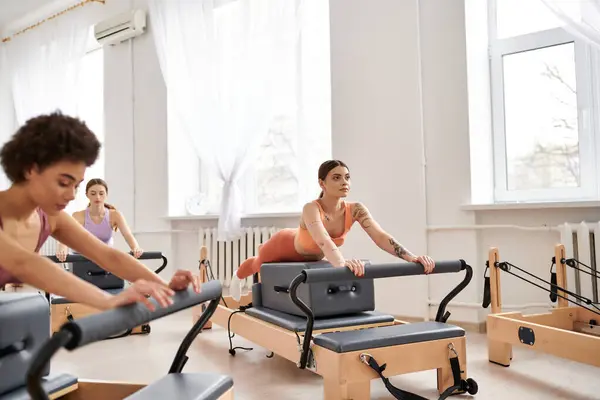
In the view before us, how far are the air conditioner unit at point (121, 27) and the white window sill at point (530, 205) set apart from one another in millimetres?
3563

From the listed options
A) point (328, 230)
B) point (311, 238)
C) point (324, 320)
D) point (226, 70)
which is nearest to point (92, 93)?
point (226, 70)

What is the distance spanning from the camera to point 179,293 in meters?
1.30

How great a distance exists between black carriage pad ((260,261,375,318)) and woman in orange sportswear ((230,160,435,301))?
0.41ft

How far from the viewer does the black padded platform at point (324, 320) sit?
2379mm

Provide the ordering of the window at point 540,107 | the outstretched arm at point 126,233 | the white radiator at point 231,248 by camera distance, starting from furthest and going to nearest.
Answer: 1. the white radiator at point 231,248
2. the outstretched arm at point 126,233
3. the window at point 540,107

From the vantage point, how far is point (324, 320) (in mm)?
2471

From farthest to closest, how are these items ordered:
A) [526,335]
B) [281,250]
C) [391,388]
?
[281,250], [526,335], [391,388]

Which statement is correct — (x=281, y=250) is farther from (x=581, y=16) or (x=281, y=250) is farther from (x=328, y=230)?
(x=581, y=16)

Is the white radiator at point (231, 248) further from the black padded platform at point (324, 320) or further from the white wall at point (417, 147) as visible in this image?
the black padded platform at point (324, 320)

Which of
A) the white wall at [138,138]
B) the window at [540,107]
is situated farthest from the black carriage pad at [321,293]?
the white wall at [138,138]

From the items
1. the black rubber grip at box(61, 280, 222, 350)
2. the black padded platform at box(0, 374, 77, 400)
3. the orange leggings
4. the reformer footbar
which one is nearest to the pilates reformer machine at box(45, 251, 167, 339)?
the orange leggings

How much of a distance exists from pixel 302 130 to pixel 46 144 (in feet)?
10.9

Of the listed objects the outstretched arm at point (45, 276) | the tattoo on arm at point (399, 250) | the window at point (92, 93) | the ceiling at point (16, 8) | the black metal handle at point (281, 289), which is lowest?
the black metal handle at point (281, 289)

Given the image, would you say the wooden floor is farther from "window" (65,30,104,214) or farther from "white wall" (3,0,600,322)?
"window" (65,30,104,214)
